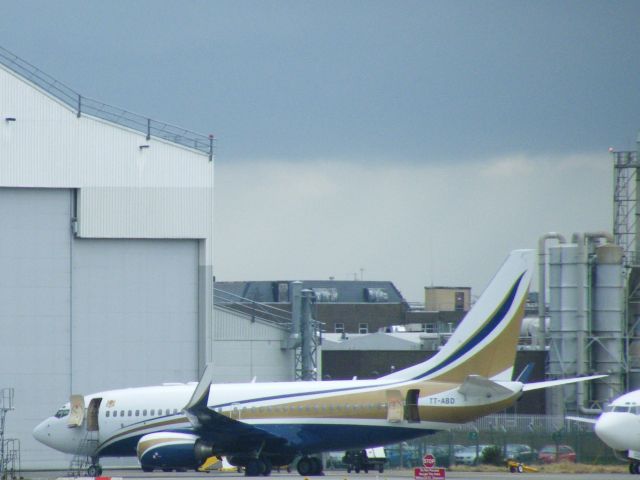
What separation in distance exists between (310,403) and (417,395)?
3959mm

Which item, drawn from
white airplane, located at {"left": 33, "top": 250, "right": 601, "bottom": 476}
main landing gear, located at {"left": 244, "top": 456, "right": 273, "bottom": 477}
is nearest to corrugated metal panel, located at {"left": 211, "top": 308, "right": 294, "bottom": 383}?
white airplane, located at {"left": 33, "top": 250, "right": 601, "bottom": 476}

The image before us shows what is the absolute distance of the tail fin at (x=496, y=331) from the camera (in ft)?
143

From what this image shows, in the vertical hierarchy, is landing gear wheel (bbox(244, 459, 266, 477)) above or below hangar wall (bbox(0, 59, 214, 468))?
below

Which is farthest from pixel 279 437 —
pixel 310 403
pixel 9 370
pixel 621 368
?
pixel 621 368

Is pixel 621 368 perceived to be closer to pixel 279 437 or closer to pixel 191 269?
pixel 191 269

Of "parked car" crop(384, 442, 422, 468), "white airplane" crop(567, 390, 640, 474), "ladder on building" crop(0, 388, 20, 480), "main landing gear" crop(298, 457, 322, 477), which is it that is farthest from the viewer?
"parked car" crop(384, 442, 422, 468)

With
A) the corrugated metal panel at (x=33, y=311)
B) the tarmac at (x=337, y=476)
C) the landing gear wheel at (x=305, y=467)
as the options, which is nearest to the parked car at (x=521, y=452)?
the tarmac at (x=337, y=476)

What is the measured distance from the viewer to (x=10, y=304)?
55781mm

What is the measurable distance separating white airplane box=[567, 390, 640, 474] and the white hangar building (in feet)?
61.8

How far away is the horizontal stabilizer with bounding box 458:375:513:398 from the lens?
42.3 metres

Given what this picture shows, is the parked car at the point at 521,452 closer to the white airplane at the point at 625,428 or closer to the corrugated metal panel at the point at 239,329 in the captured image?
the white airplane at the point at 625,428

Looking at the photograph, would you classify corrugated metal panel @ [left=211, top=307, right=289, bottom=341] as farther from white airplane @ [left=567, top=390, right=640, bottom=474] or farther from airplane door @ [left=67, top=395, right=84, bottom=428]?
white airplane @ [left=567, top=390, right=640, bottom=474]

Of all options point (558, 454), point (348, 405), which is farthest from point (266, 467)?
point (558, 454)

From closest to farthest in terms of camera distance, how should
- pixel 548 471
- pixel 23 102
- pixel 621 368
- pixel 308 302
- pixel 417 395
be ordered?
pixel 417 395 → pixel 548 471 → pixel 23 102 → pixel 308 302 → pixel 621 368
